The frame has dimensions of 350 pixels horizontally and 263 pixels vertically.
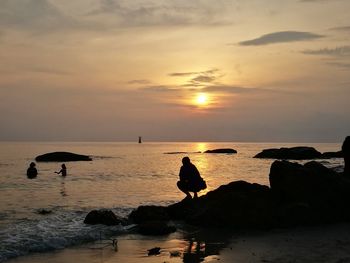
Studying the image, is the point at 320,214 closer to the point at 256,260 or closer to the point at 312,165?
the point at 312,165

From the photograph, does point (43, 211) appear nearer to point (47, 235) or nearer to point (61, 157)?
point (47, 235)

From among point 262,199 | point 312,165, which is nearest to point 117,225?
point 262,199

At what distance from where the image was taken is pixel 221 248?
12.7 meters

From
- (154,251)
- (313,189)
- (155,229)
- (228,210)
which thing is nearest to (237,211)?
(228,210)

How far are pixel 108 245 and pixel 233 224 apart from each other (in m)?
5.38

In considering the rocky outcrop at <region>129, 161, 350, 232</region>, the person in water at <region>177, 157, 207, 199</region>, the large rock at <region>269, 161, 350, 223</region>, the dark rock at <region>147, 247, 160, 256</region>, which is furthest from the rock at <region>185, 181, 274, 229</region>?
the dark rock at <region>147, 247, 160, 256</region>

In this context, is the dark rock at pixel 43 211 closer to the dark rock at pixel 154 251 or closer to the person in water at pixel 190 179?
the person in water at pixel 190 179

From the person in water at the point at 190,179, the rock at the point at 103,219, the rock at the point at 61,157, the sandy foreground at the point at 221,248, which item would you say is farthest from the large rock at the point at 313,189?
the rock at the point at 61,157

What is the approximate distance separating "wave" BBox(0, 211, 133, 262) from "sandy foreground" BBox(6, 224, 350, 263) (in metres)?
0.64

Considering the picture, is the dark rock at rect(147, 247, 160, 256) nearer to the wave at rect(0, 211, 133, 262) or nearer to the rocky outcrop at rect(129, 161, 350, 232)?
the wave at rect(0, 211, 133, 262)

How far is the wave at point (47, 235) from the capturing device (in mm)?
13430

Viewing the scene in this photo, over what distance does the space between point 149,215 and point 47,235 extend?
4.65 m

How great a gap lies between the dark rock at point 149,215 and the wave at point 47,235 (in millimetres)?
1277

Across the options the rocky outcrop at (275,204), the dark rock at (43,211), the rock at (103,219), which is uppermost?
the rocky outcrop at (275,204)
